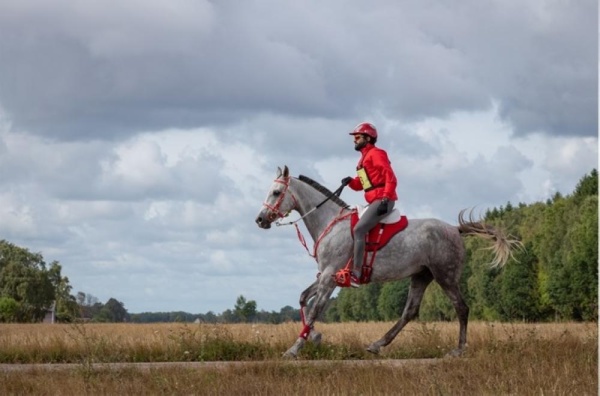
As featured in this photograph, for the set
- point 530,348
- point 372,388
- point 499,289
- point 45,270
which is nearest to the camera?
point 372,388

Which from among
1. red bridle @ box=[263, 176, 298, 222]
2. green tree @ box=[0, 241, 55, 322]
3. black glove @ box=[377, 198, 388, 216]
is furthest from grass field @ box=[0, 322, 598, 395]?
green tree @ box=[0, 241, 55, 322]

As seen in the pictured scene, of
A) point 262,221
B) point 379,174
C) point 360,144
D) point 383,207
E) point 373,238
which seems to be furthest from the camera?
point 262,221

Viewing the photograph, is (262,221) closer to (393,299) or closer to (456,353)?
(456,353)

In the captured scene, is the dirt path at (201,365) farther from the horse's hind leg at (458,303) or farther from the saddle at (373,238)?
the horse's hind leg at (458,303)

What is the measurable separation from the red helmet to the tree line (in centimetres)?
2794

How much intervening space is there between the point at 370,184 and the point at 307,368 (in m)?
3.75

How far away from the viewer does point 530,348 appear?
1595cm

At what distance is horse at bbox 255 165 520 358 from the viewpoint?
55.1ft

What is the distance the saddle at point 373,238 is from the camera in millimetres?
16500

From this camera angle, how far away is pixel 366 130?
55.0 feet

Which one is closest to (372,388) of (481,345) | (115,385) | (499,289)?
(115,385)

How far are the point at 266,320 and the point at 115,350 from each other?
3538 mm

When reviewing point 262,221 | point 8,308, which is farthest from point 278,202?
point 8,308

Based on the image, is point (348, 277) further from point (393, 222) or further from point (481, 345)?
point (481, 345)
